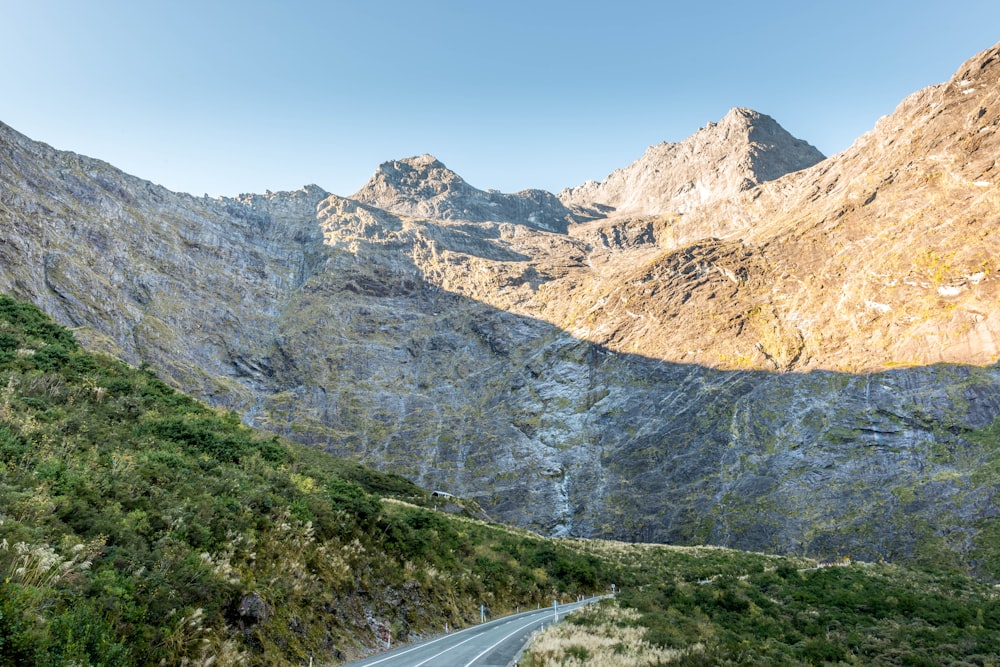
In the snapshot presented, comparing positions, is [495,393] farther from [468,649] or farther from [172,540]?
[172,540]

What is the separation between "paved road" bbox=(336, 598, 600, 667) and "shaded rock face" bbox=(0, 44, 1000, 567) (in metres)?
60.0

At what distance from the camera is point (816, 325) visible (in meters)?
89.7

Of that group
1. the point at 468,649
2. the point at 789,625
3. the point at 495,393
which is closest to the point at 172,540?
the point at 468,649

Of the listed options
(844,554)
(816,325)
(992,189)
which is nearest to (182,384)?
(844,554)

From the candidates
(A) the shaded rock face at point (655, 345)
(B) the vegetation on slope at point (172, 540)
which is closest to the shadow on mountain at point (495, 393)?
(A) the shaded rock face at point (655, 345)

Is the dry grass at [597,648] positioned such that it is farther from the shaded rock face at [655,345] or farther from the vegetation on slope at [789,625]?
the shaded rock face at [655,345]

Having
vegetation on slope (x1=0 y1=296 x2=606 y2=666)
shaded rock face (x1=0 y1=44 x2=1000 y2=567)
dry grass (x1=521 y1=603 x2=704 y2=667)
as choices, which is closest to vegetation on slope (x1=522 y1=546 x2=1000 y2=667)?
dry grass (x1=521 y1=603 x2=704 y2=667)

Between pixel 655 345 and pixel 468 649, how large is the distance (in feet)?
305

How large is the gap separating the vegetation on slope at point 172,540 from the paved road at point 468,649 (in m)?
1.20

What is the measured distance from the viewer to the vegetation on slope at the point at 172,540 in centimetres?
929

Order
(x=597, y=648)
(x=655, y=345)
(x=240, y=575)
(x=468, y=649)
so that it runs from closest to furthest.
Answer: (x=240, y=575)
(x=597, y=648)
(x=468, y=649)
(x=655, y=345)

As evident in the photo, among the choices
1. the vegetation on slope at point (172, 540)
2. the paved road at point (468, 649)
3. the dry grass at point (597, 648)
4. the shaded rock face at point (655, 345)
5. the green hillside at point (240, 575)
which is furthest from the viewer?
the shaded rock face at point (655, 345)

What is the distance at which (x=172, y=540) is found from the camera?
479 inches

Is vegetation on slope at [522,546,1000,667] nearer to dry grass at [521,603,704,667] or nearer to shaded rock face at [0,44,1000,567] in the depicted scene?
dry grass at [521,603,704,667]
